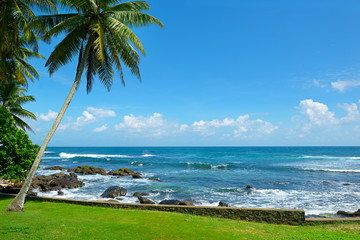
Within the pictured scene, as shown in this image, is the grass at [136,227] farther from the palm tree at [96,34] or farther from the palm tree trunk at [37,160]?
the palm tree at [96,34]

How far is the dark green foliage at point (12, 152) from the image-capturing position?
36.5 feet

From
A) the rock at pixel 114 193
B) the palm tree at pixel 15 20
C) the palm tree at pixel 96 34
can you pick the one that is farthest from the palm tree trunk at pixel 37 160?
the rock at pixel 114 193

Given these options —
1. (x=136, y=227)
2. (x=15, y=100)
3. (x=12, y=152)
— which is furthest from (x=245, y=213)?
(x=15, y=100)

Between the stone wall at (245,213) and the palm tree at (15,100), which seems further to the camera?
the palm tree at (15,100)

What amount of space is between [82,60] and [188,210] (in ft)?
24.8

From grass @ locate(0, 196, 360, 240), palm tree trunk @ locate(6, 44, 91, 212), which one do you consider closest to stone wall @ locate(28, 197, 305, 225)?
grass @ locate(0, 196, 360, 240)

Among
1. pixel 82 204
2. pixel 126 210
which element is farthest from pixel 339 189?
pixel 82 204

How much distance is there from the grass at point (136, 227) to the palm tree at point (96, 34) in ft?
6.59

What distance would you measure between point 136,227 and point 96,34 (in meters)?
8.13

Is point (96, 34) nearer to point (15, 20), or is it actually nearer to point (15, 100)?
point (15, 20)

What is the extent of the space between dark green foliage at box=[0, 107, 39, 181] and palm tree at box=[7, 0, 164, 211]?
3138mm

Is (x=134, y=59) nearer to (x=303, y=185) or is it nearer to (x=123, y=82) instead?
(x=123, y=82)

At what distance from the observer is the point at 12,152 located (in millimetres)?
11492

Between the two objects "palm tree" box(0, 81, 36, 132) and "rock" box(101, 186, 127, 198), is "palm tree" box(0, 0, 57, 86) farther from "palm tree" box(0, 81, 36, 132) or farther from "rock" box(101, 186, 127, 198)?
"rock" box(101, 186, 127, 198)
